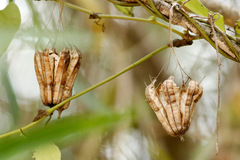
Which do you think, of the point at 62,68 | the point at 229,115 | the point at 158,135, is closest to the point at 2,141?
the point at 62,68

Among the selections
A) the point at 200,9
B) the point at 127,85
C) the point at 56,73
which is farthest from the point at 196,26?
the point at 127,85

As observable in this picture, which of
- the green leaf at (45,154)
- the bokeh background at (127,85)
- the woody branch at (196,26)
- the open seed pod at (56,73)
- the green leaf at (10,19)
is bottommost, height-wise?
the bokeh background at (127,85)

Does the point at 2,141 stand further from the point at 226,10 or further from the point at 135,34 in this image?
the point at 135,34

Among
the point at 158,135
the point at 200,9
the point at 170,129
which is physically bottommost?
the point at 158,135

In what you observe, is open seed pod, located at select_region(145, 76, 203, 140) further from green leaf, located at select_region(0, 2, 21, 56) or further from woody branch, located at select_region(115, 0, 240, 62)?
green leaf, located at select_region(0, 2, 21, 56)

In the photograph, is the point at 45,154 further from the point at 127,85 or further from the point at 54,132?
the point at 127,85

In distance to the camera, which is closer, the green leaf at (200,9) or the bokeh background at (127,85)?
the green leaf at (200,9)

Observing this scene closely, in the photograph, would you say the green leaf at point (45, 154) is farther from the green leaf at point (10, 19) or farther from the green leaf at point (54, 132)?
the green leaf at point (10, 19)

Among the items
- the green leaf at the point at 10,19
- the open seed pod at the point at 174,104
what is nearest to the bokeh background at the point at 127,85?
the green leaf at the point at 10,19
